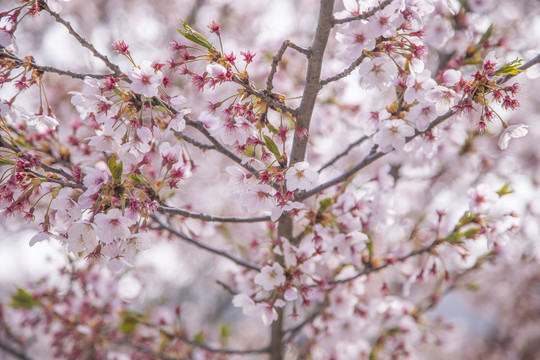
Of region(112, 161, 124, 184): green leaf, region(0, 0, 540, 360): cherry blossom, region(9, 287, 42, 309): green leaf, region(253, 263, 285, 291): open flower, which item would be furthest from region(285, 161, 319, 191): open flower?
region(9, 287, 42, 309): green leaf

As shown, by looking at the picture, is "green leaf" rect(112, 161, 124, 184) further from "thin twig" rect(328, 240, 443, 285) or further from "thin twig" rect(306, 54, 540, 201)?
"thin twig" rect(328, 240, 443, 285)

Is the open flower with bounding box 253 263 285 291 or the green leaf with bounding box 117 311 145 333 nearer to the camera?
the open flower with bounding box 253 263 285 291

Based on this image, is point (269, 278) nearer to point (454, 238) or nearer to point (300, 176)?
point (300, 176)

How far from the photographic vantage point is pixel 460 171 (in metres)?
4.05

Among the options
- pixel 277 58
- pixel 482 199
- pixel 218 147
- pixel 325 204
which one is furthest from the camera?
pixel 482 199

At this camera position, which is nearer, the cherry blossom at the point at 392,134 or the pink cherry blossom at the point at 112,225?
the pink cherry blossom at the point at 112,225

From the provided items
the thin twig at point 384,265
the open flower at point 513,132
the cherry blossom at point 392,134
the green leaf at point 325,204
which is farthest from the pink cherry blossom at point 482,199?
the green leaf at point 325,204

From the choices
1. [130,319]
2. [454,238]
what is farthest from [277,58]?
[130,319]

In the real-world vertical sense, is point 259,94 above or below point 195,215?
above

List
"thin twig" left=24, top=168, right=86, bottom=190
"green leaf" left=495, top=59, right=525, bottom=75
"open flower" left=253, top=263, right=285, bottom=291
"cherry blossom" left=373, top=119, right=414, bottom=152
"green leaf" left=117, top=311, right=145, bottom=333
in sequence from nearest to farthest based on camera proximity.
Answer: "thin twig" left=24, top=168, right=86, bottom=190 < "green leaf" left=495, top=59, right=525, bottom=75 < "cherry blossom" left=373, top=119, right=414, bottom=152 < "open flower" left=253, top=263, right=285, bottom=291 < "green leaf" left=117, top=311, right=145, bottom=333

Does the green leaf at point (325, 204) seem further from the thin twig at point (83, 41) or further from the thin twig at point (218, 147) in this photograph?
the thin twig at point (83, 41)

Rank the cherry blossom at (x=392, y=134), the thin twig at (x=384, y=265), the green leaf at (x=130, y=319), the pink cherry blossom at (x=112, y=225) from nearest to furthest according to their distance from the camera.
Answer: the pink cherry blossom at (x=112, y=225) → the cherry blossom at (x=392, y=134) → the thin twig at (x=384, y=265) → the green leaf at (x=130, y=319)

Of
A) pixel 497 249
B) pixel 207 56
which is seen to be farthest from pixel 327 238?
pixel 497 249

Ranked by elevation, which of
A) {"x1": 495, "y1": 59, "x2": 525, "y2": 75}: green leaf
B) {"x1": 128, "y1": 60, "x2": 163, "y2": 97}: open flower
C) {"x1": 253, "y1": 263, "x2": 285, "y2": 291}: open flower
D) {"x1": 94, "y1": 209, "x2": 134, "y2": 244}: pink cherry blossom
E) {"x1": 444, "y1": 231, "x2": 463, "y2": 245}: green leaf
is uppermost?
{"x1": 495, "y1": 59, "x2": 525, "y2": 75}: green leaf
